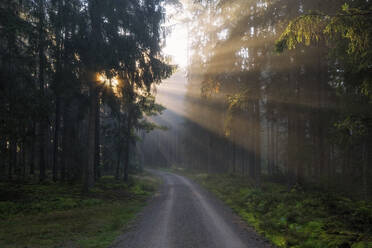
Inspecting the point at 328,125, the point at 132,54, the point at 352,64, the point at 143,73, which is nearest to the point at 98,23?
the point at 132,54

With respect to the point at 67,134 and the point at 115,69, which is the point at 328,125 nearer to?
the point at 115,69

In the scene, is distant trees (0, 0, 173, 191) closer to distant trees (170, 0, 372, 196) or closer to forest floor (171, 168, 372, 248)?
distant trees (170, 0, 372, 196)

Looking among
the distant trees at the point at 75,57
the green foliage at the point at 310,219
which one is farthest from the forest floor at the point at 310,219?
the distant trees at the point at 75,57

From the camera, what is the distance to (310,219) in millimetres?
8961

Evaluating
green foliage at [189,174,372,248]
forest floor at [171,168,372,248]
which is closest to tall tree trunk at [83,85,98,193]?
forest floor at [171,168,372,248]

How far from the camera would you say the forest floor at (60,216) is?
768 cm

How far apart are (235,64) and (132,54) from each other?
6393 millimetres

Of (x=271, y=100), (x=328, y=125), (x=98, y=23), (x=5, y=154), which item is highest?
(x=98, y=23)

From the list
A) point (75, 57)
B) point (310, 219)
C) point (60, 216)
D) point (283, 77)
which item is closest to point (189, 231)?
point (310, 219)

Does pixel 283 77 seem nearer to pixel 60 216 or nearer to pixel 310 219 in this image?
pixel 310 219

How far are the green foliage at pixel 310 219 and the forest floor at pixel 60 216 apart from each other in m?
5.10

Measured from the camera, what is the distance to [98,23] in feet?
52.0

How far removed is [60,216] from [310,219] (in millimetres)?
Answer: 9688

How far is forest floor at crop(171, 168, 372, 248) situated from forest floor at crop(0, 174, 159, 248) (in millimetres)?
4985
